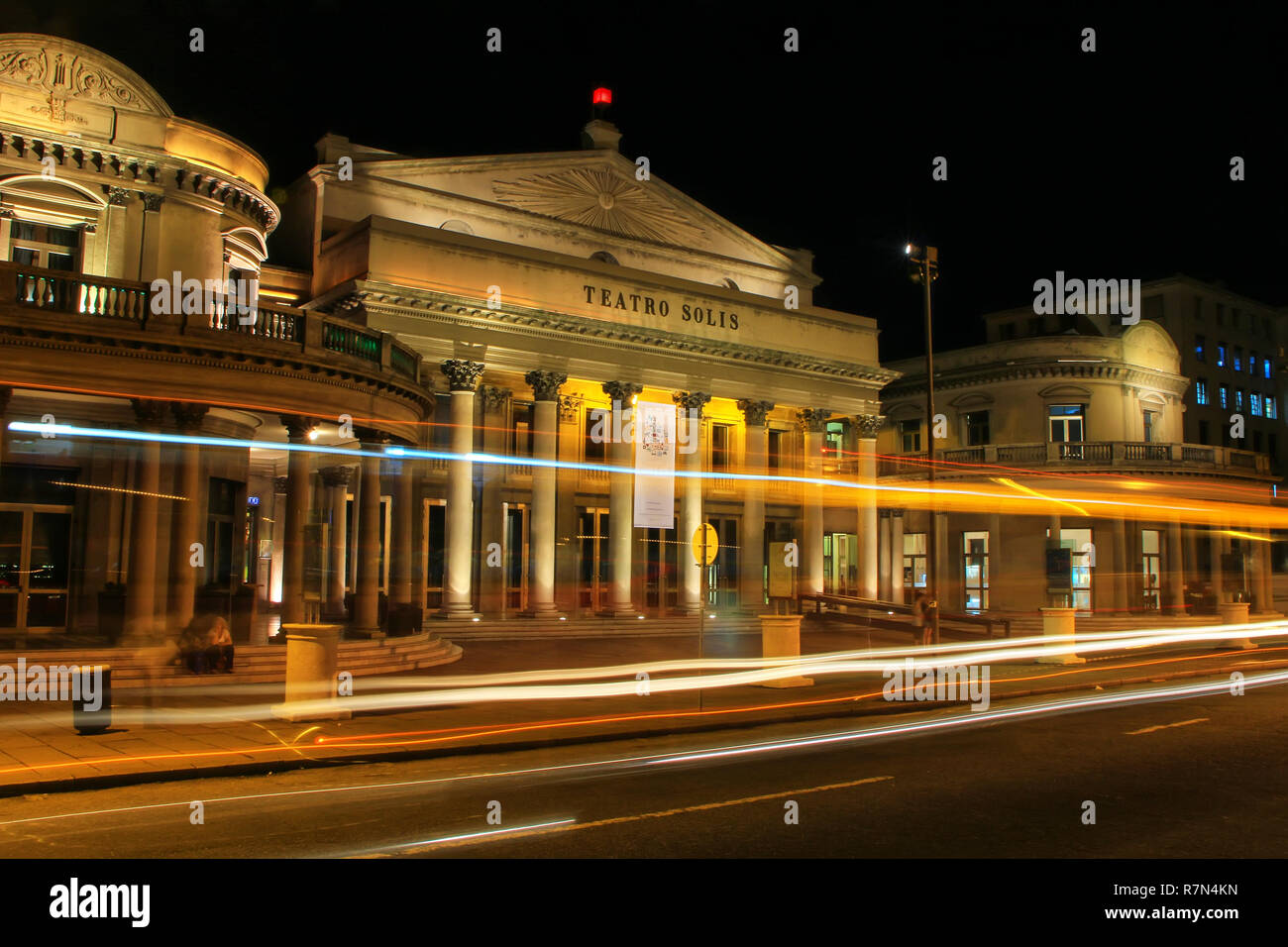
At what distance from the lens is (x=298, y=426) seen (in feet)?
63.5

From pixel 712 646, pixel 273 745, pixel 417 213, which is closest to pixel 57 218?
pixel 417 213

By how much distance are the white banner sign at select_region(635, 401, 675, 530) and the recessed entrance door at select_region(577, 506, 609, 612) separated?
219cm

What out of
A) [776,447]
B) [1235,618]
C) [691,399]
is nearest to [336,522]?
[691,399]

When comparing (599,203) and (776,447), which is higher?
(599,203)

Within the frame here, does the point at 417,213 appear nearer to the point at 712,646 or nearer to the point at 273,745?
the point at 712,646

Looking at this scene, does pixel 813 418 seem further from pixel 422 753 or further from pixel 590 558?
pixel 422 753

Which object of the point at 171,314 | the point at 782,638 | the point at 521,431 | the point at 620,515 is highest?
the point at 521,431

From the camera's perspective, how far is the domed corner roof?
70.1ft

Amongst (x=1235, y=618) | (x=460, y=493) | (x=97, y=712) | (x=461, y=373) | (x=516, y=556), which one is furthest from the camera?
(x=516, y=556)

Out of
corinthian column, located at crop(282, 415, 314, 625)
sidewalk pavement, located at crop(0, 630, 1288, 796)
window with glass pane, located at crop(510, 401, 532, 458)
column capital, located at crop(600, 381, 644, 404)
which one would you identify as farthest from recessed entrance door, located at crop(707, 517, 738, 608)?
corinthian column, located at crop(282, 415, 314, 625)

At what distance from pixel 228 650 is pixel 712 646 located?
523 inches

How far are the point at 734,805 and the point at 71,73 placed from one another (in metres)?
21.5

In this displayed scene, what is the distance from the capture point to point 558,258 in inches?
1316

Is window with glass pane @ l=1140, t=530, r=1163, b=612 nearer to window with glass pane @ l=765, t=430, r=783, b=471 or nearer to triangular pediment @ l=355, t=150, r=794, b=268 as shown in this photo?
window with glass pane @ l=765, t=430, r=783, b=471
